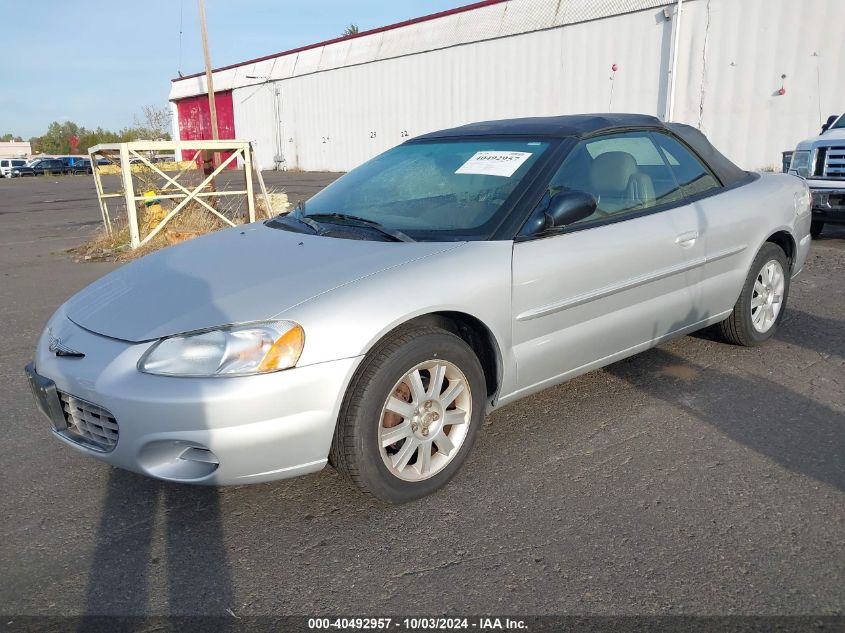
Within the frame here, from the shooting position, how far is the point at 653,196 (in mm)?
3797

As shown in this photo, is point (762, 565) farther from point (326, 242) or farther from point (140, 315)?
point (140, 315)

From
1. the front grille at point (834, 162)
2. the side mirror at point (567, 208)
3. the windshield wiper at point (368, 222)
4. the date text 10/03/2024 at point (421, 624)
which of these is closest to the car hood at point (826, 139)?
the front grille at point (834, 162)

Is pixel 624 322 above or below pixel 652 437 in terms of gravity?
above

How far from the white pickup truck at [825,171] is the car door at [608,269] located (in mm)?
5368

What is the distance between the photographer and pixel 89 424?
2676 mm

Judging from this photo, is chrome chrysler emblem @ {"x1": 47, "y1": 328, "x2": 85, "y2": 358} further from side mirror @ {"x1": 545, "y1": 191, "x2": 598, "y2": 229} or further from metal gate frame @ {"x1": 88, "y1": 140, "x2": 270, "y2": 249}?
metal gate frame @ {"x1": 88, "y1": 140, "x2": 270, "y2": 249}

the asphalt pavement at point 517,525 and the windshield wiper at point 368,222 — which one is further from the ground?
the windshield wiper at point 368,222

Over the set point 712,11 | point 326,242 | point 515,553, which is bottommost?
point 515,553

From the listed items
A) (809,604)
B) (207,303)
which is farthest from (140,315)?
(809,604)

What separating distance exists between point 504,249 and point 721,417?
1523 mm

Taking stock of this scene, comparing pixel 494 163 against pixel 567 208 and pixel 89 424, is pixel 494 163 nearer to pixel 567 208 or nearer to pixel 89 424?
pixel 567 208

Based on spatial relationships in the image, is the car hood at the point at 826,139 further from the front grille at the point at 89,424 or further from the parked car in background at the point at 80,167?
the parked car in background at the point at 80,167

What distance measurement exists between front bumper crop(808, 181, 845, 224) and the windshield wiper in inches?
276

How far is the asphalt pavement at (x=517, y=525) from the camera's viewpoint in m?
2.24
